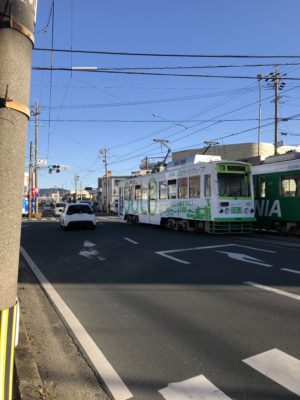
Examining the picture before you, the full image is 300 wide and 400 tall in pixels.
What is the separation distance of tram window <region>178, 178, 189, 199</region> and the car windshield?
578 cm

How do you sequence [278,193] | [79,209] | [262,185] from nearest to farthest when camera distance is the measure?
[278,193]
[262,185]
[79,209]

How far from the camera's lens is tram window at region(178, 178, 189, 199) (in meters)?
21.5

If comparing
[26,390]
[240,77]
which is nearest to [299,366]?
[26,390]

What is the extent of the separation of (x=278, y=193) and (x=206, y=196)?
3291 millimetres

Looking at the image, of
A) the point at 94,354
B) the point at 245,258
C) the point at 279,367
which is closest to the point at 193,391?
the point at 279,367

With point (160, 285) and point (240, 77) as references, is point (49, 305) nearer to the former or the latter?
point (160, 285)

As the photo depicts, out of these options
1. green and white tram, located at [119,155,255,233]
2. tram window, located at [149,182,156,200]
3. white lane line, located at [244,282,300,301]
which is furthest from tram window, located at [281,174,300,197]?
white lane line, located at [244,282,300,301]

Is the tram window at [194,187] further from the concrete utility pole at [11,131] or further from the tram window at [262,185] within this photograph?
the concrete utility pole at [11,131]

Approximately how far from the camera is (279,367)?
4594mm

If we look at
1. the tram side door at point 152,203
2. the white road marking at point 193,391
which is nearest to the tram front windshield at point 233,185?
the tram side door at point 152,203

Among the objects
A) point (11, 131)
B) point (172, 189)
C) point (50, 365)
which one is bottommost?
point (50, 365)

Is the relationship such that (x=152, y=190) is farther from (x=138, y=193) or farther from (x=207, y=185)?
(x=207, y=185)

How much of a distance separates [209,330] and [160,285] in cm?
297

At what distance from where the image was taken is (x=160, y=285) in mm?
8805
